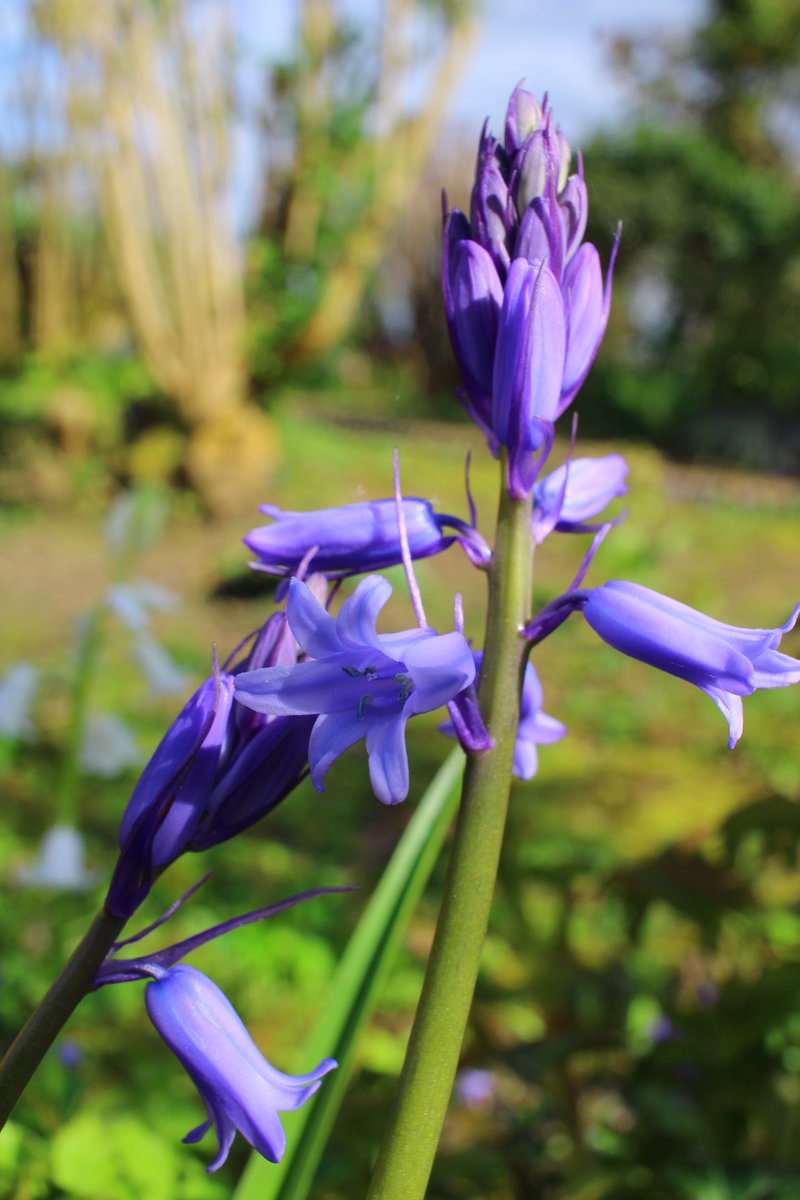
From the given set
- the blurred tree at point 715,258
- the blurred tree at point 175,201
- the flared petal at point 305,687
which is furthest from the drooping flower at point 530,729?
the blurred tree at point 715,258

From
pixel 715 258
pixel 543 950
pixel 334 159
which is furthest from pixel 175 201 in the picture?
pixel 715 258

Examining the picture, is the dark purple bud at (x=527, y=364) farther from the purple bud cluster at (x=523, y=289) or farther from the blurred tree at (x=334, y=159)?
the blurred tree at (x=334, y=159)

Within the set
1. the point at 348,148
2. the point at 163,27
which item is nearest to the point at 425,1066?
the point at 163,27

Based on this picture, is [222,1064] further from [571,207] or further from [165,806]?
[571,207]

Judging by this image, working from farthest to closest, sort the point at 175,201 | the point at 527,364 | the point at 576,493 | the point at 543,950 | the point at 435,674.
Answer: the point at 175,201 < the point at 543,950 < the point at 576,493 < the point at 527,364 < the point at 435,674

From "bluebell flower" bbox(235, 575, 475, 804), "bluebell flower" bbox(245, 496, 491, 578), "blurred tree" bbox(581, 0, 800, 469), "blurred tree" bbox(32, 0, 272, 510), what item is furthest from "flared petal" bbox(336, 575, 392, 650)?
"blurred tree" bbox(581, 0, 800, 469)

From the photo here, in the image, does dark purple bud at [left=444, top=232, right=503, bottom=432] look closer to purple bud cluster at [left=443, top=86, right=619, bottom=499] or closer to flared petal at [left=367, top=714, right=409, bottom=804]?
purple bud cluster at [left=443, top=86, right=619, bottom=499]

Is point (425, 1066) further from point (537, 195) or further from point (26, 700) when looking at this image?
point (26, 700)
